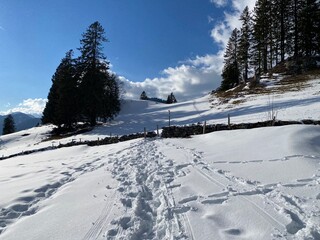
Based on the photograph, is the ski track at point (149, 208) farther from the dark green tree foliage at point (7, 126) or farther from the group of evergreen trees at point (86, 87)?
the dark green tree foliage at point (7, 126)

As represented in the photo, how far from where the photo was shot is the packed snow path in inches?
179

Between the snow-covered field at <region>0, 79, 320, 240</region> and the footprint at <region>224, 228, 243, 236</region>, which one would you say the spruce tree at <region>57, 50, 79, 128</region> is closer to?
the snow-covered field at <region>0, 79, 320, 240</region>

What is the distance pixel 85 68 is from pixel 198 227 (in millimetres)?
36806

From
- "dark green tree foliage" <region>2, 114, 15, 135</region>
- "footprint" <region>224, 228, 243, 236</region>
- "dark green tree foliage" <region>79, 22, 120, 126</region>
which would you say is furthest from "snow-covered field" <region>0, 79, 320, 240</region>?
"dark green tree foliage" <region>2, 114, 15, 135</region>

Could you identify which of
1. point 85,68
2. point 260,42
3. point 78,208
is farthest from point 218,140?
point 260,42

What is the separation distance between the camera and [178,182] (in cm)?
755

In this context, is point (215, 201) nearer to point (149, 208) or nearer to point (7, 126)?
point (149, 208)

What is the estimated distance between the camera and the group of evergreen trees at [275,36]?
41.3 meters

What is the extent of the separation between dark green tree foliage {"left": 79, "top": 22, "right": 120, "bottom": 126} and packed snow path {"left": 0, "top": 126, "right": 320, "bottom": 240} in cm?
2698

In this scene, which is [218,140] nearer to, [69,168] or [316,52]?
[69,168]

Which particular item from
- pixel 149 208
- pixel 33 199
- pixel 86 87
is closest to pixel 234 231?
pixel 149 208

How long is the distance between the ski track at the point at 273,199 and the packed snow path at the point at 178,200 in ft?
0.05

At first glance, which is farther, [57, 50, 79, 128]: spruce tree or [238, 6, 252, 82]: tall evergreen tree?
[238, 6, 252, 82]: tall evergreen tree

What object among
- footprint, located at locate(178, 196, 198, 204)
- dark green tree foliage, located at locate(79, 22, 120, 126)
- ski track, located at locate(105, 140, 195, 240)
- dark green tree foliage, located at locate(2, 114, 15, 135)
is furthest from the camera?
dark green tree foliage, located at locate(2, 114, 15, 135)
